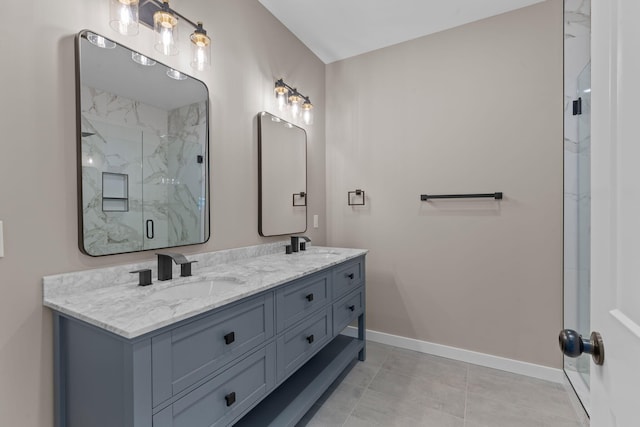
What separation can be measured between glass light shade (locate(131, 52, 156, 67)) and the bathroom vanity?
3.05ft

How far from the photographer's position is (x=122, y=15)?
1.29 meters

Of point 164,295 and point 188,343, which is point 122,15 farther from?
point 188,343

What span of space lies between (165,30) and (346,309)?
1.89 m

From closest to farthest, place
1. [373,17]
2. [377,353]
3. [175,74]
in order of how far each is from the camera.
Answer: [175,74], [373,17], [377,353]

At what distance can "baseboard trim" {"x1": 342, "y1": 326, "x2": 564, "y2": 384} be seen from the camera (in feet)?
6.91

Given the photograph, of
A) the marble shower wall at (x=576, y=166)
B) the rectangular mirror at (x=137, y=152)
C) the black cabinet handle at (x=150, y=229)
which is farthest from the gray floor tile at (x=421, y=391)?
the black cabinet handle at (x=150, y=229)

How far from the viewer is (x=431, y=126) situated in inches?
96.7

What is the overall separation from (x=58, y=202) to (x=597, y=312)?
1657mm

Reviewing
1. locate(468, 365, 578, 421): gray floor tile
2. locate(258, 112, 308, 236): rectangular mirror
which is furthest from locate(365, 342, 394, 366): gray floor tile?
locate(258, 112, 308, 236): rectangular mirror

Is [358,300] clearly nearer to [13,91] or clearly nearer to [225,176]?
[225,176]

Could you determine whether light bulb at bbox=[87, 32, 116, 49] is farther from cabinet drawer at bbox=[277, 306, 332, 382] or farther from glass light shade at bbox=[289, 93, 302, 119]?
cabinet drawer at bbox=[277, 306, 332, 382]

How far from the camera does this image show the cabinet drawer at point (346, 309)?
196cm

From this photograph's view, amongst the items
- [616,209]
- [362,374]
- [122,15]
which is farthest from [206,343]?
[362,374]

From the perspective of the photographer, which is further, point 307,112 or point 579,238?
point 307,112
